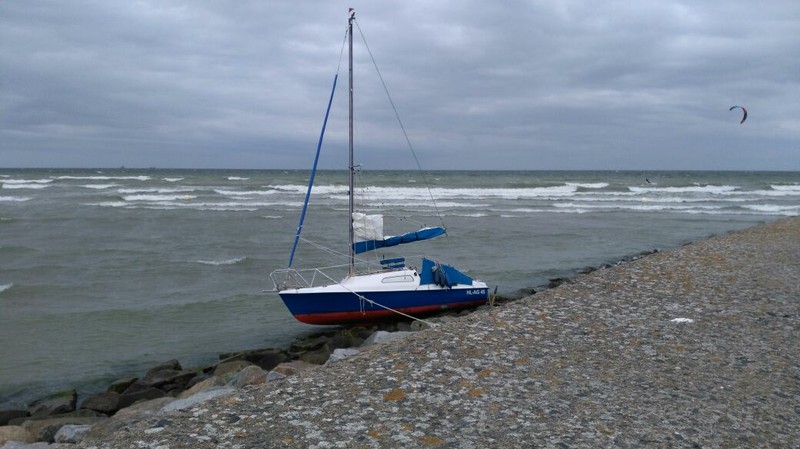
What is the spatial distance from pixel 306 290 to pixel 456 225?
18.3 metres

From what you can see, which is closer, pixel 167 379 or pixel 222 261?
pixel 167 379

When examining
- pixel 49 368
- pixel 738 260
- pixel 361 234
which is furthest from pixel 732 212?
pixel 49 368

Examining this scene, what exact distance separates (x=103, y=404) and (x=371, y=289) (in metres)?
5.35

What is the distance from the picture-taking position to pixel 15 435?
22.9 ft

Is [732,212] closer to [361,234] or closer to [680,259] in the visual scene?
[680,259]

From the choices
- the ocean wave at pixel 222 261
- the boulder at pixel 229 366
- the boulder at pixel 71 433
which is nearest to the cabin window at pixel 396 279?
the boulder at pixel 229 366

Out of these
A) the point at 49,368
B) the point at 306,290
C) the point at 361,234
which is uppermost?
the point at 361,234

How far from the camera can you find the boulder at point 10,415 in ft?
27.1

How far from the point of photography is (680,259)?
13.6 metres

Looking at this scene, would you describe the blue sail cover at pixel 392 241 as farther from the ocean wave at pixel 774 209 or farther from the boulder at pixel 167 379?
the ocean wave at pixel 774 209

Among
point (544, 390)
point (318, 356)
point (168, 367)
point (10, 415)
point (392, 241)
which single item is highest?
point (392, 241)

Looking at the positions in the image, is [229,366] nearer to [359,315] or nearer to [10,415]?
[10,415]

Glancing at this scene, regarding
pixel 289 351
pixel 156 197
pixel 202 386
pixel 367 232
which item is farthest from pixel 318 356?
pixel 156 197

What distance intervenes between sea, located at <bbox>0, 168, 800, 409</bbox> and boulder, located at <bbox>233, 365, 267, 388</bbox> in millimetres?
3365
